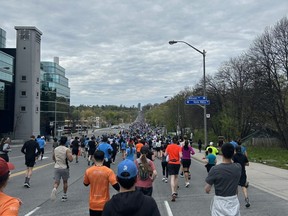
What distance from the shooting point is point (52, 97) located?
3634 inches

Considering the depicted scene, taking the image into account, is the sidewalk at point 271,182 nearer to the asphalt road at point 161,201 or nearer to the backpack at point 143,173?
the asphalt road at point 161,201

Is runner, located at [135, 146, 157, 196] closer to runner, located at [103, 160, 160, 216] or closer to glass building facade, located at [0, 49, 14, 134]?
runner, located at [103, 160, 160, 216]

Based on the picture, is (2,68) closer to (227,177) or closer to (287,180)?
(287,180)

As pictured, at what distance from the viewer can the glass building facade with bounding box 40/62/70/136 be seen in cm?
8638

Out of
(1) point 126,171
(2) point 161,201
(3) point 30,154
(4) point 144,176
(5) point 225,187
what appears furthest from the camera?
(3) point 30,154

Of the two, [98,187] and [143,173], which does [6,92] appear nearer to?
[143,173]

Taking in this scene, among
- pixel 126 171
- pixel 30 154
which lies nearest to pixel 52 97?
pixel 30 154

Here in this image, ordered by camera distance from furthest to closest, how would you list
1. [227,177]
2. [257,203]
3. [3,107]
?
[3,107] → [257,203] → [227,177]

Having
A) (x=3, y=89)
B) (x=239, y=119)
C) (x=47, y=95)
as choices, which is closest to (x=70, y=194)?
(x=239, y=119)

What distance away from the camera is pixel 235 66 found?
172 feet

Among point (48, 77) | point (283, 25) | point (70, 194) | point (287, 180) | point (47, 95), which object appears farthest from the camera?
point (48, 77)

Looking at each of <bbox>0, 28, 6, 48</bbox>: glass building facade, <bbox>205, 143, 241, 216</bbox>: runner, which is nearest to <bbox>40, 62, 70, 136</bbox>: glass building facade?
<bbox>0, 28, 6, 48</bbox>: glass building facade

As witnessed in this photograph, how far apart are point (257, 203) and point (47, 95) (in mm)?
83892

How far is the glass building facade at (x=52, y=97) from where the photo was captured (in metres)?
86.4
